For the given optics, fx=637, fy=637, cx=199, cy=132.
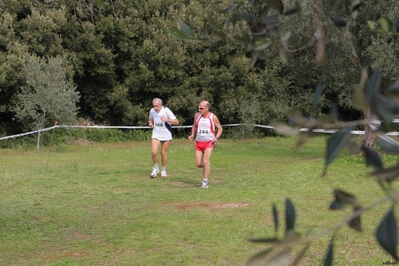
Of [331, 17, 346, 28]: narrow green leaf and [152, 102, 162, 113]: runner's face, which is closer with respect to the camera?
[331, 17, 346, 28]: narrow green leaf

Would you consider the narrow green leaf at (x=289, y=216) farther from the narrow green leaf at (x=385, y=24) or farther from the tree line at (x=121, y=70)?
the tree line at (x=121, y=70)

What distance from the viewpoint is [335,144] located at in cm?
141

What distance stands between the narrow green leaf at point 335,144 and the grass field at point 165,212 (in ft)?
4.38

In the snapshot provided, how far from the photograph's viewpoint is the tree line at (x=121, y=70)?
2716 cm

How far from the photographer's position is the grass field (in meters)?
6.94

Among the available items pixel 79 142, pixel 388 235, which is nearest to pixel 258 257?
pixel 388 235

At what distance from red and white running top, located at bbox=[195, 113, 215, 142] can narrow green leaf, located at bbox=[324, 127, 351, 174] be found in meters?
11.2

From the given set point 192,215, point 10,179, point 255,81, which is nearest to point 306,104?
point 255,81

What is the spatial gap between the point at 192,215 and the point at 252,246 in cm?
209

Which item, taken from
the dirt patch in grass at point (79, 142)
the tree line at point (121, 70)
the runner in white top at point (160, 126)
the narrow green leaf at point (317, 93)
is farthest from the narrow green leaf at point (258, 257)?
the dirt patch in grass at point (79, 142)

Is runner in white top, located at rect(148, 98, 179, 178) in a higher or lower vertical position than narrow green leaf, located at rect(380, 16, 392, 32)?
lower

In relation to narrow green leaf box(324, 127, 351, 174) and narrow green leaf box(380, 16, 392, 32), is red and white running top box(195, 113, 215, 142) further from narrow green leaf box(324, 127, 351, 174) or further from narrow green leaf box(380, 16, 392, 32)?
narrow green leaf box(324, 127, 351, 174)

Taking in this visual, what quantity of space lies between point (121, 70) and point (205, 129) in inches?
794

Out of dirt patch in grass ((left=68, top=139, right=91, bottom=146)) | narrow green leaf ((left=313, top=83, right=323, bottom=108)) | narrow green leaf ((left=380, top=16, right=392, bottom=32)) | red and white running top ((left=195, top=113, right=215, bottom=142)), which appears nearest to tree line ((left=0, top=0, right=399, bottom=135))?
dirt patch in grass ((left=68, top=139, right=91, bottom=146))
